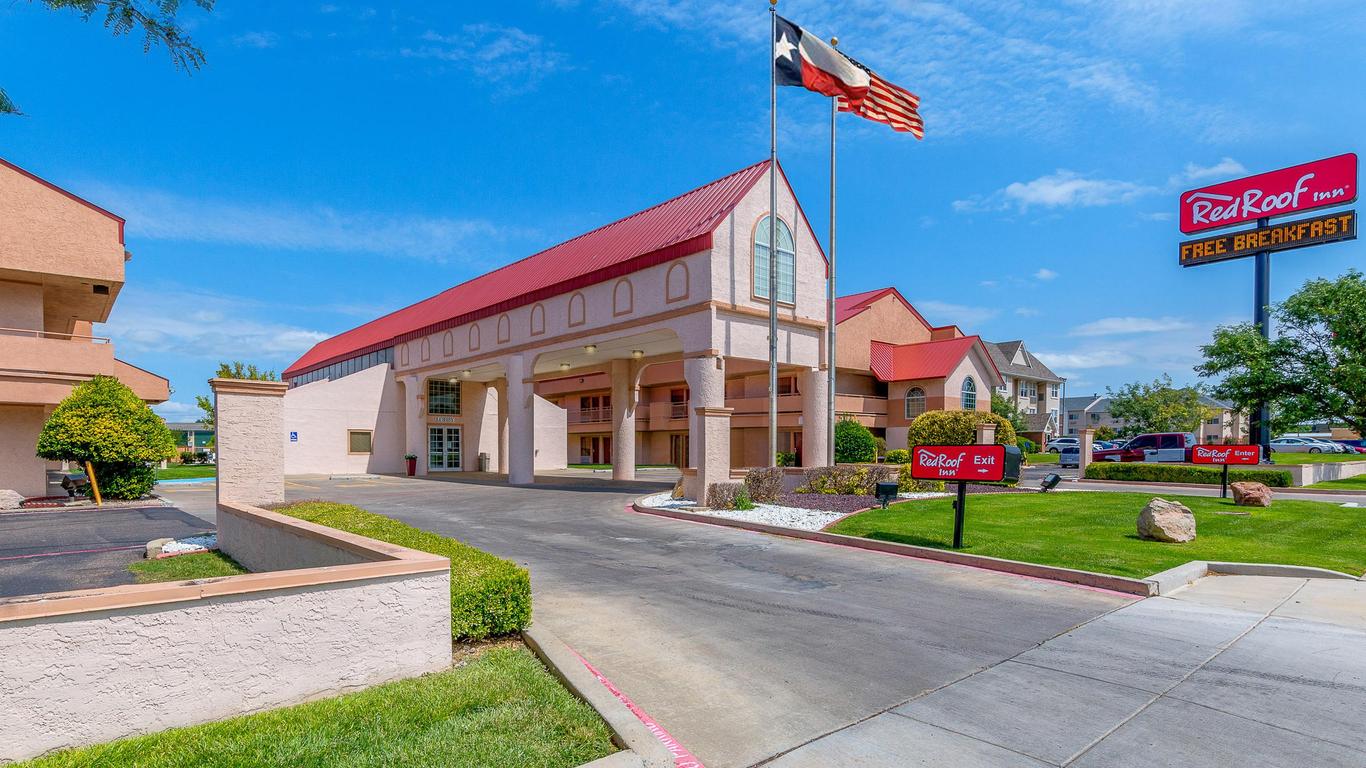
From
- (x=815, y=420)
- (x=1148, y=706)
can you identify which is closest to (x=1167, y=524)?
(x=1148, y=706)

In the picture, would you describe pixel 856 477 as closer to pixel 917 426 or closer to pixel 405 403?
pixel 917 426

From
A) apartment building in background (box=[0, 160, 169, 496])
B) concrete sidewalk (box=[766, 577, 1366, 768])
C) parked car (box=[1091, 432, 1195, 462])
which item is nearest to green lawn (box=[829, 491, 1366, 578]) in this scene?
concrete sidewalk (box=[766, 577, 1366, 768])

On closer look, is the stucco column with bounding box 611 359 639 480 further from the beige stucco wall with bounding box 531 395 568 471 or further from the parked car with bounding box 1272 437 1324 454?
the parked car with bounding box 1272 437 1324 454

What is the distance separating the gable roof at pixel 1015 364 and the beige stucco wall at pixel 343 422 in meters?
54.0

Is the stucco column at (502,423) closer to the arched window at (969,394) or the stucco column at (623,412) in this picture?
the stucco column at (623,412)

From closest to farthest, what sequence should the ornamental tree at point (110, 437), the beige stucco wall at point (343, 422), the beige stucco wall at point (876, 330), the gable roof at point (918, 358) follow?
the ornamental tree at point (110, 437) → the beige stucco wall at point (343, 422) → the gable roof at point (918, 358) → the beige stucco wall at point (876, 330)

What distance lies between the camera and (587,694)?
505 centimetres

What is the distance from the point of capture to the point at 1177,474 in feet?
88.9

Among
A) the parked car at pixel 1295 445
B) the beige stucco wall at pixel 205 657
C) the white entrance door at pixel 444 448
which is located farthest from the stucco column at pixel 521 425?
the parked car at pixel 1295 445

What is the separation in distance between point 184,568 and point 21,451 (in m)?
18.9

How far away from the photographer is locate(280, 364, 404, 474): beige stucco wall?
35156mm

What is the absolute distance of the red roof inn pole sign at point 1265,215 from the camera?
35750 mm

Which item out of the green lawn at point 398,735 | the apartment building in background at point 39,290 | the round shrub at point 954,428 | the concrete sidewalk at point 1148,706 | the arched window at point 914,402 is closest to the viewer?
the green lawn at point 398,735

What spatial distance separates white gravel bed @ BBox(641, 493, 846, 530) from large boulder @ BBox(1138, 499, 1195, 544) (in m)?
5.91
